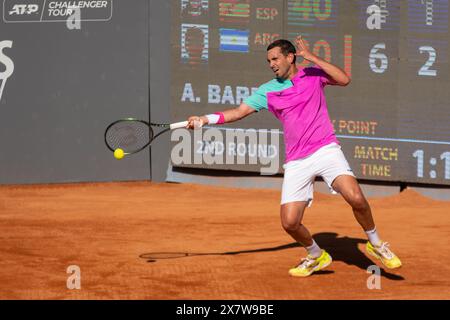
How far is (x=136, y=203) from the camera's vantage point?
13.2m

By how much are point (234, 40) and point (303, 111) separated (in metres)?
5.73

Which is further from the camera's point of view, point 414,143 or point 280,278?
point 414,143

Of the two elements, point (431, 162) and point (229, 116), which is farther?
point (431, 162)

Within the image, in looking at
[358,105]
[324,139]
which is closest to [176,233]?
[324,139]

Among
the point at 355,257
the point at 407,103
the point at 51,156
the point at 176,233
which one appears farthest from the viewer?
the point at 51,156

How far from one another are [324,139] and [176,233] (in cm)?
311

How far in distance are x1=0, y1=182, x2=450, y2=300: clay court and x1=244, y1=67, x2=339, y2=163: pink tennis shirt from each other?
115 centimetres

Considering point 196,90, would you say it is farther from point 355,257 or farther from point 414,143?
point 355,257

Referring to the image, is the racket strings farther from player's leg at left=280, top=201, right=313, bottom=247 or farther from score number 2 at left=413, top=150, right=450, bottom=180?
player's leg at left=280, top=201, right=313, bottom=247

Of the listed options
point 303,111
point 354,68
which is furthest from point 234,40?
point 303,111

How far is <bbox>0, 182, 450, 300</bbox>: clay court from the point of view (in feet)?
26.1

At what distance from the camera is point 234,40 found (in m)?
13.8

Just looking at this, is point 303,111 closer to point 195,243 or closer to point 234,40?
point 195,243

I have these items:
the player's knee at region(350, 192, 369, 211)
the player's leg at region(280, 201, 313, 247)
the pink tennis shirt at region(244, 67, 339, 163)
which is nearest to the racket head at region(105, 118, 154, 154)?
the pink tennis shirt at region(244, 67, 339, 163)
